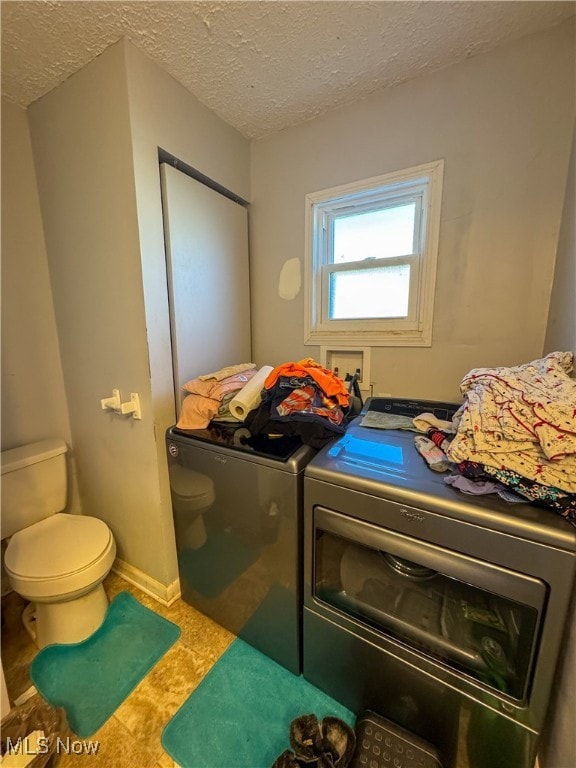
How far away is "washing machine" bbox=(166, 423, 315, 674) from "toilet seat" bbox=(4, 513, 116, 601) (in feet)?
1.14

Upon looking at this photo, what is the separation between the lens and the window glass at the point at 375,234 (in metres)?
1.46

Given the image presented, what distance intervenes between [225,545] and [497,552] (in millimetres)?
975

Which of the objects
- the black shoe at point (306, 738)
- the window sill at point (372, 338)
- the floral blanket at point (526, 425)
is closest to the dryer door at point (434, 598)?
the floral blanket at point (526, 425)

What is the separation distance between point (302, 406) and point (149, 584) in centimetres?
136

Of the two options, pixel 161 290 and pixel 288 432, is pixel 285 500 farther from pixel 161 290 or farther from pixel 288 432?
pixel 161 290

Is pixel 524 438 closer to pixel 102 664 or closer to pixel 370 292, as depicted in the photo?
pixel 370 292

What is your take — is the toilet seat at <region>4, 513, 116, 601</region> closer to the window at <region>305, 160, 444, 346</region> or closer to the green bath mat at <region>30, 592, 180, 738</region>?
the green bath mat at <region>30, 592, 180, 738</region>

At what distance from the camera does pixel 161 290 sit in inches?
49.3

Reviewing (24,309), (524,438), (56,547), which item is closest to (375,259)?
(524,438)

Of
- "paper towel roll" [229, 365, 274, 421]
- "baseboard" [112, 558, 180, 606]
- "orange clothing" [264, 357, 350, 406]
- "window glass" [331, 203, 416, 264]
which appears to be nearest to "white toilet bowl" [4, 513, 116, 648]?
"baseboard" [112, 558, 180, 606]

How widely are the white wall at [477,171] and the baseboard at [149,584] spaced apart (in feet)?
5.06

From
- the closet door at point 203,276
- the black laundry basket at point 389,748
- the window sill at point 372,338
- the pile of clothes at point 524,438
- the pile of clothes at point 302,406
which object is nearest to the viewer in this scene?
the pile of clothes at point 524,438

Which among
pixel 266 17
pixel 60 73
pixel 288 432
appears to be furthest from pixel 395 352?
pixel 60 73

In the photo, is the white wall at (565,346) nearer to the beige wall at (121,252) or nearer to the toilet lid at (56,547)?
the beige wall at (121,252)
